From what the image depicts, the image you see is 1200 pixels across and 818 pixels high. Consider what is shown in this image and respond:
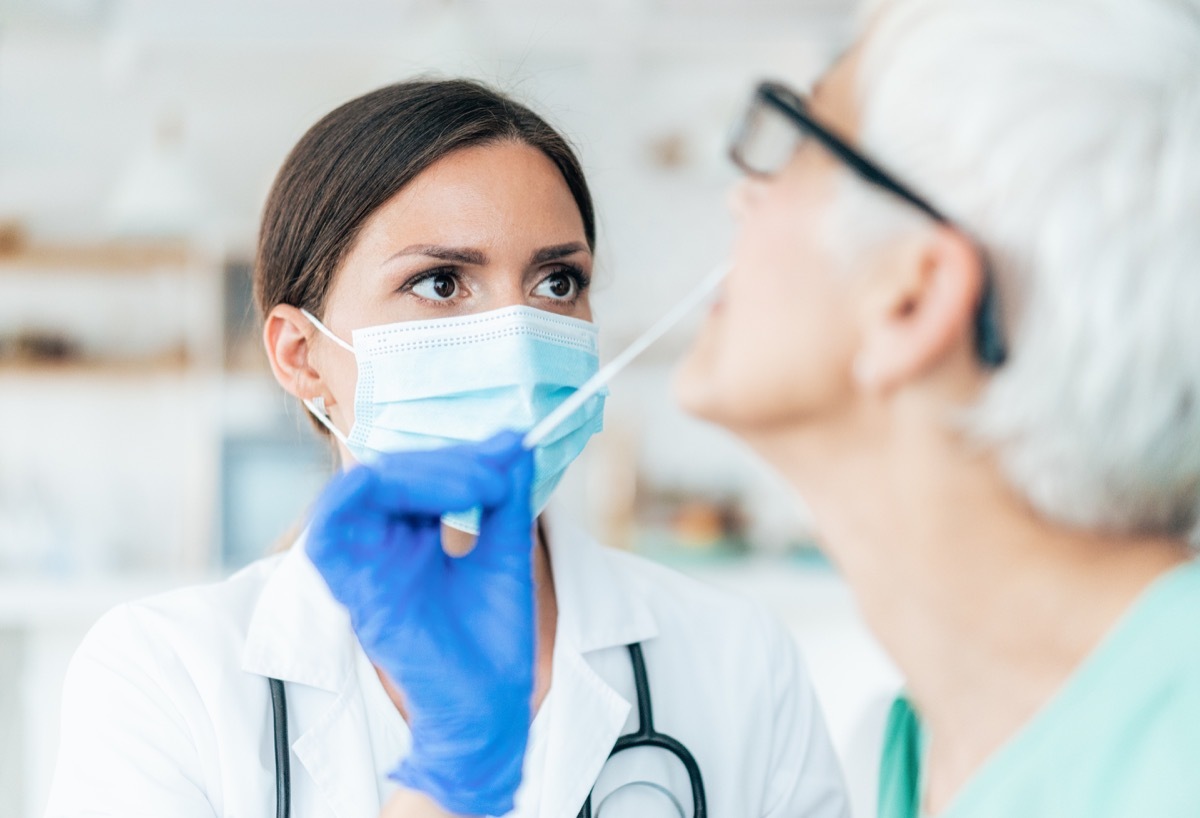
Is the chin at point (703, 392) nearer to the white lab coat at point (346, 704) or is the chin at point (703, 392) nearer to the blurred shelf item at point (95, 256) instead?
the white lab coat at point (346, 704)

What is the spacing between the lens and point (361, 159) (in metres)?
1.33

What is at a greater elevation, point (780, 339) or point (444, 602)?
point (780, 339)

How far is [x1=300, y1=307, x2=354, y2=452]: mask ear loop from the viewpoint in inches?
52.0

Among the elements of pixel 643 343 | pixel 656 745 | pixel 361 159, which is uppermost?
A: pixel 361 159

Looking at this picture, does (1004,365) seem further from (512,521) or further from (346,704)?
(346,704)

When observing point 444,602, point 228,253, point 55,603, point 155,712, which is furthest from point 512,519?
point 228,253

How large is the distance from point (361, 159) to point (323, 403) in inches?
11.8

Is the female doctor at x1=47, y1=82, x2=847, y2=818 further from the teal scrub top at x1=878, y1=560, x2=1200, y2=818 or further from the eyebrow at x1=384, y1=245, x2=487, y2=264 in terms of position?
the teal scrub top at x1=878, y1=560, x2=1200, y2=818

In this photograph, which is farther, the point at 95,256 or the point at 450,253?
the point at 95,256

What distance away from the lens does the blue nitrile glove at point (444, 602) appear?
36.3 inches

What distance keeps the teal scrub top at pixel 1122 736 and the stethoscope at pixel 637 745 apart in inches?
18.2

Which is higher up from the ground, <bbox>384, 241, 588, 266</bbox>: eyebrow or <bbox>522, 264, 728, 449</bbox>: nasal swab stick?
<bbox>384, 241, 588, 266</bbox>: eyebrow

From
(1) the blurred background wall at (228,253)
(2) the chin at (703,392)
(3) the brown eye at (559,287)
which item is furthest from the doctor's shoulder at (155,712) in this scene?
(1) the blurred background wall at (228,253)

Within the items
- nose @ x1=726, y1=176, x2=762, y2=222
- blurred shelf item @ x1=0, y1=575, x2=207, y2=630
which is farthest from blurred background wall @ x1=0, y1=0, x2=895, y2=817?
nose @ x1=726, y1=176, x2=762, y2=222
